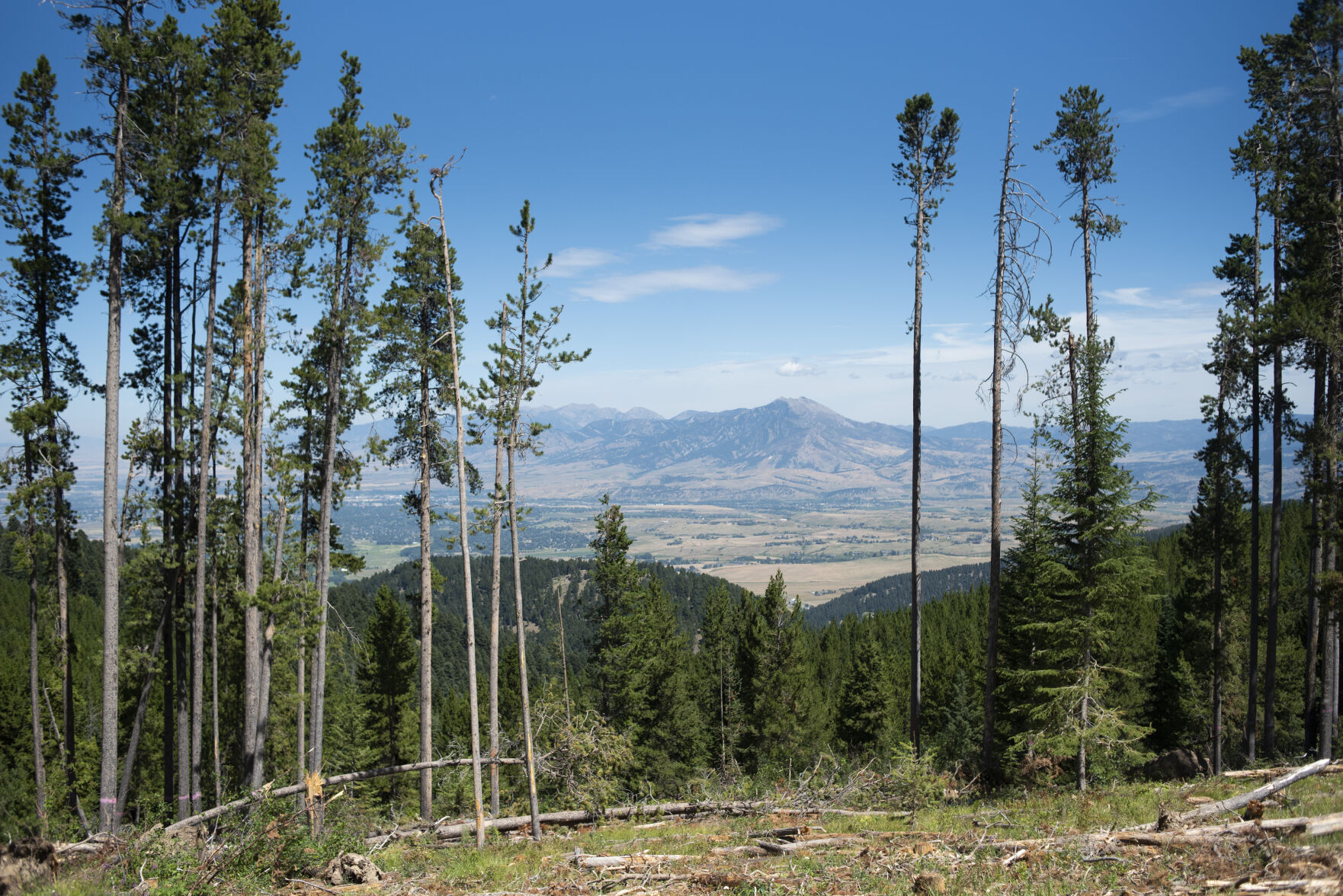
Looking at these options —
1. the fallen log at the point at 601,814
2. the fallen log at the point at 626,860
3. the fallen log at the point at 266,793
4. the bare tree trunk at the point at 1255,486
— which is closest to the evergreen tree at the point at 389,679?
the fallen log at the point at 601,814

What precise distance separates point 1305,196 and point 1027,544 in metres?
10.3

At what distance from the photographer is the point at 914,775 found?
38.9 ft

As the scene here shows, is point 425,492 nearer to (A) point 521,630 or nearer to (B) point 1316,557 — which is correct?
(A) point 521,630

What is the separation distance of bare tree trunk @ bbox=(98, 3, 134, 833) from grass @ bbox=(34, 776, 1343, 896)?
4.62 m

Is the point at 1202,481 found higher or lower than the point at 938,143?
lower

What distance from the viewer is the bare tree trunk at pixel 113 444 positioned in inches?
467

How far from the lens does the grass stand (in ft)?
21.2

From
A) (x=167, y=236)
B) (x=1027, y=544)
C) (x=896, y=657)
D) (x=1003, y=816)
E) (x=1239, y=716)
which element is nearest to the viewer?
(x=1003, y=816)

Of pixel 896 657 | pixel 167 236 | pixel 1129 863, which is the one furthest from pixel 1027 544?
pixel 896 657

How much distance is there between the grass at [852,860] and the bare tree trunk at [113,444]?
462 centimetres

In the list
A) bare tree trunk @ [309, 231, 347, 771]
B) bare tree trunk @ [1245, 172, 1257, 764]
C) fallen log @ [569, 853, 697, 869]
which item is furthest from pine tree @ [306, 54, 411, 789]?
bare tree trunk @ [1245, 172, 1257, 764]

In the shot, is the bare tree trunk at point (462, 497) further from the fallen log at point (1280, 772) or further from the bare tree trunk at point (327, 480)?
the fallen log at point (1280, 772)

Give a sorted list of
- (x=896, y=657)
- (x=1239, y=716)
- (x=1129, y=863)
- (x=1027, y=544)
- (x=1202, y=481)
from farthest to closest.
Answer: (x=896, y=657) < (x=1239, y=716) < (x=1202, y=481) < (x=1027, y=544) < (x=1129, y=863)

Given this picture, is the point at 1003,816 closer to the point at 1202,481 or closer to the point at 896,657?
the point at 1202,481
